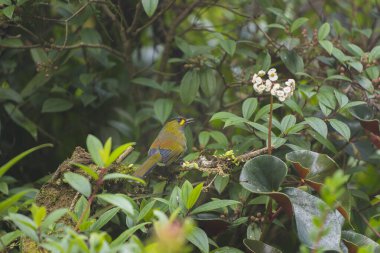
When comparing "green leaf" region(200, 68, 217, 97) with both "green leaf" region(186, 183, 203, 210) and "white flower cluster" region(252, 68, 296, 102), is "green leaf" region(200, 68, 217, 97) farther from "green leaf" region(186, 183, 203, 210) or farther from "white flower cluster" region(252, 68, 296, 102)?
"green leaf" region(186, 183, 203, 210)

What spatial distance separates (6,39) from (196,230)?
88.9 inches

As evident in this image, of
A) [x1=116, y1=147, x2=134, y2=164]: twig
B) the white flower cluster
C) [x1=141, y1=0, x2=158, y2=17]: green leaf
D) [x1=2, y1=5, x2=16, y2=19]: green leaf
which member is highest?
[x1=2, y1=5, x2=16, y2=19]: green leaf

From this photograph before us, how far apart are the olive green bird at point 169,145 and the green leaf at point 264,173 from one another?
0.94m

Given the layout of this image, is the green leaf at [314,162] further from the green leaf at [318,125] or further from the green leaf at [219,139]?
the green leaf at [219,139]

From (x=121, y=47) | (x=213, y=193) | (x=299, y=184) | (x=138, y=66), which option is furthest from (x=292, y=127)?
(x=138, y=66)

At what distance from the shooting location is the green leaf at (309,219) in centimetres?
282

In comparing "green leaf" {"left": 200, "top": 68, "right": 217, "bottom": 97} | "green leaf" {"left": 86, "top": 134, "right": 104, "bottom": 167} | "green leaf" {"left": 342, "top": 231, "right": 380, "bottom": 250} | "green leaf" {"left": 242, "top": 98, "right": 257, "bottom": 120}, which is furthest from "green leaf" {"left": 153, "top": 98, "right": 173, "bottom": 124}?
"green leaf" {"left": 86, "top": 134, "right": 104, "bottom": 167}

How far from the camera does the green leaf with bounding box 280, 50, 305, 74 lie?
13.4ft

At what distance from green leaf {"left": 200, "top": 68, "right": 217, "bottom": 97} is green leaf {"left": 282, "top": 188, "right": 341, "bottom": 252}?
1.41m

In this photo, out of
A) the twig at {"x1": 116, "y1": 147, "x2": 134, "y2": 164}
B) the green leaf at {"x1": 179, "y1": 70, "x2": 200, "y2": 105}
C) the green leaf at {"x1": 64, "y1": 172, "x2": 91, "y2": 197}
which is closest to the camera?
the green leaf at {"x1": 64, "y1": 172, "x2": 91, "y2": 197}

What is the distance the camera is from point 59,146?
478cm

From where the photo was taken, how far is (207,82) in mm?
4316

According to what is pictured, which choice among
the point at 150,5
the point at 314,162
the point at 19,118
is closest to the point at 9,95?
the point at 19,118

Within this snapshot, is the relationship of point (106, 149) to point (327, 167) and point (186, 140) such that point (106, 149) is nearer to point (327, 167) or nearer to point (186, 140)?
point (327, 167)
